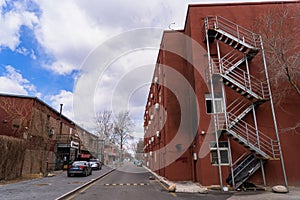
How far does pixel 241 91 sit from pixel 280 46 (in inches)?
119

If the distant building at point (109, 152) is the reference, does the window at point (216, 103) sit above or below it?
above

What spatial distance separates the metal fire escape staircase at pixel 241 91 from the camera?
36.9ft

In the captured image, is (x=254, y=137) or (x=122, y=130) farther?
(x=122, y=130)

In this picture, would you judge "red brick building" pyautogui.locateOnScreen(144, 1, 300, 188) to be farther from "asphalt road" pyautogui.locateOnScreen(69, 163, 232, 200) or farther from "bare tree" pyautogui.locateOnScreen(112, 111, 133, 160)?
"bare tree" pyautogui.locateOnScreen(112, 111, 133, 160)

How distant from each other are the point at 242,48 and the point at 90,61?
10.2m

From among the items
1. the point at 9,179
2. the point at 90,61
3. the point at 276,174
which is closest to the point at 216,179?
the point at 276,174

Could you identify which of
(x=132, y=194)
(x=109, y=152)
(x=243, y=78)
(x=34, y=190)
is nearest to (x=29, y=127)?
(x=34, y=190)

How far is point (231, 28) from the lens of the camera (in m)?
14.3

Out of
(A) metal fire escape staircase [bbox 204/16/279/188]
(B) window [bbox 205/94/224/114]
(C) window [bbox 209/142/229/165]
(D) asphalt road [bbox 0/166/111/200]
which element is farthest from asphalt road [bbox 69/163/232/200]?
(B) window [bbox 205/94/224/114]

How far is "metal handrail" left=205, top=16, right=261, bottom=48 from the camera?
13.4m

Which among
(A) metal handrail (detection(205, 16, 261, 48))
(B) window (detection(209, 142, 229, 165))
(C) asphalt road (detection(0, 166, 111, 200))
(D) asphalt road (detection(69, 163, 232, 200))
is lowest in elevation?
(D) asphalt road (detection(69, 163, 232, 200))

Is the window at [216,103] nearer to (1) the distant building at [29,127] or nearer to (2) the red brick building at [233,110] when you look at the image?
(2) the red brick building at [233,110]

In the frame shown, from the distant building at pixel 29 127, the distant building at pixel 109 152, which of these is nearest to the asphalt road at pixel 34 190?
the distant building at pixel 29 127

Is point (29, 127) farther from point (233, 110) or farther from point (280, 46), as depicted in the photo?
point (280, 46)
